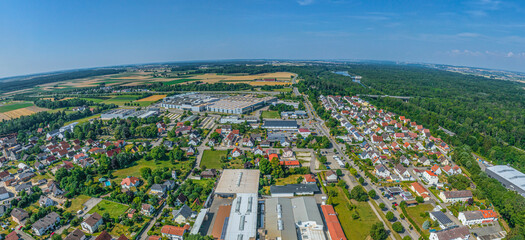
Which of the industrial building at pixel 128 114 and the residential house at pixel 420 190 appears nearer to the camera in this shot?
the residential house at pixel 420 190

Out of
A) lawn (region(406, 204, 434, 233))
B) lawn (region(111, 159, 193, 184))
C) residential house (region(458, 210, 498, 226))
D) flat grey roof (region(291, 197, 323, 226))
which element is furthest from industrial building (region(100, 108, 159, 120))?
residential house (region(458, 210, 498, 226))

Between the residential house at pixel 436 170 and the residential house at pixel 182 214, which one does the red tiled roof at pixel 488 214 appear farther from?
the residential house at pixel 182 214

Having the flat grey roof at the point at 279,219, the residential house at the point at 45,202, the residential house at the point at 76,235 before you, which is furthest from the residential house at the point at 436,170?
the residential house at the point at 45,202

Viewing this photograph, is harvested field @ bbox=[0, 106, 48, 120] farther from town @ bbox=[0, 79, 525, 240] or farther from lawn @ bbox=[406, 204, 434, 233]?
lawn @ bbox=[406, 204, 434, 233]

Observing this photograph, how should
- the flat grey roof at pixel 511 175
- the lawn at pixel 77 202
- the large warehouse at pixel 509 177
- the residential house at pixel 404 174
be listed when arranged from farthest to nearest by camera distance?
the residential house at pixel 404 174 < the flat grey roof at pixel 511 175 < the large warehouse at pixel 509 177 < the lawn at pixel 77 202

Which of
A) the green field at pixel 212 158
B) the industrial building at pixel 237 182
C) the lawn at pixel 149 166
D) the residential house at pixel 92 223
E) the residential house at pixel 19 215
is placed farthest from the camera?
the green field at pixel 212 158

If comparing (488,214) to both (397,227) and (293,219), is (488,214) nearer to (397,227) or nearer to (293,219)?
(397,227)
